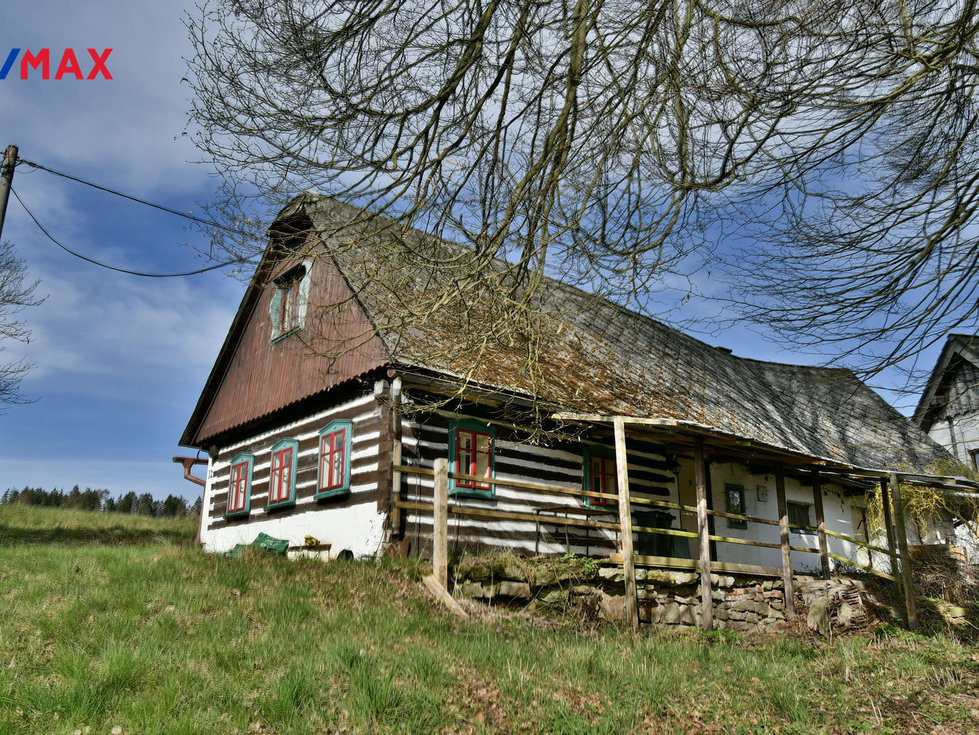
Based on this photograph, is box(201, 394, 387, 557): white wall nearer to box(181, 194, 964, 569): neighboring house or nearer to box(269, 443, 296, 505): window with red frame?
box(181, 194, 964, 569): neighboring house

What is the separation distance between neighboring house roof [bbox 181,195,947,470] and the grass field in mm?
2576

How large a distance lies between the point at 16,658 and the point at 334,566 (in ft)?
13.0

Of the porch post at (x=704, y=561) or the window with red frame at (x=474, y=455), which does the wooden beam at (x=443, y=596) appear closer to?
the window with red frame at (x=474, y=455)

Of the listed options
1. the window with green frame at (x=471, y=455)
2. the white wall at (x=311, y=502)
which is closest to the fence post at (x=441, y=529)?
the white wall at (x=311, y=502)

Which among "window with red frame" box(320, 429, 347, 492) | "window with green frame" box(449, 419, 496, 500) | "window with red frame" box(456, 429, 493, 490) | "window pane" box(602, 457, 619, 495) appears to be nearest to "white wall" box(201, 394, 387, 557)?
"window with red frame" box(320, 429, 347, 492)

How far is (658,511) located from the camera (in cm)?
1321

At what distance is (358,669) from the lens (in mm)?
5766

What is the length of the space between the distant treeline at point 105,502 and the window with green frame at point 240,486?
1883cm

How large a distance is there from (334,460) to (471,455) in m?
2.47

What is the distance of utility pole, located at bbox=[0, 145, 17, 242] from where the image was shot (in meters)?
13.4

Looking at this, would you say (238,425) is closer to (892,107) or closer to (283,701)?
(283,701)

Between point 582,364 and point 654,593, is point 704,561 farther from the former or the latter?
point 582,364

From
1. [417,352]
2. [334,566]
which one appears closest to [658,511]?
[417,352]

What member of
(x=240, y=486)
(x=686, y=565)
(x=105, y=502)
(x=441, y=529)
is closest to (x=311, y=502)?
(x=240, y=486)
